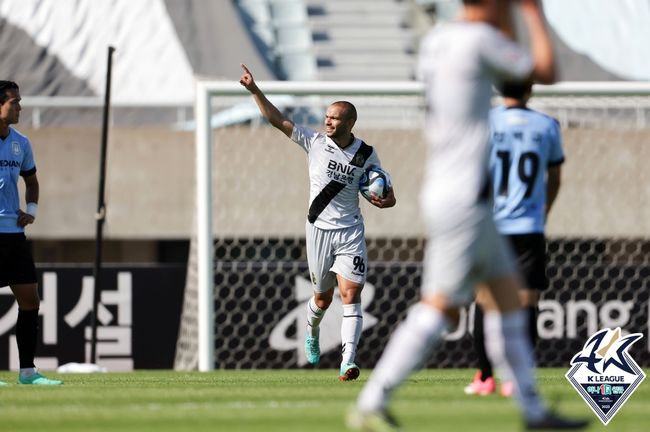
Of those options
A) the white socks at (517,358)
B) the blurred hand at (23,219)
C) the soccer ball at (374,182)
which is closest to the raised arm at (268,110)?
the soccer ball at (374,182)

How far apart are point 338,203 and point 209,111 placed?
3.01 m

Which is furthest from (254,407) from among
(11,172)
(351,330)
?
(11,172)

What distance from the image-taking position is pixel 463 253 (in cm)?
542

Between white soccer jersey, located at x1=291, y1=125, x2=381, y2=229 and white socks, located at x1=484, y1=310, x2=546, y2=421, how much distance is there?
4009 mm

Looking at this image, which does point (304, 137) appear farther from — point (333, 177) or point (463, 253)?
point (463, 253)

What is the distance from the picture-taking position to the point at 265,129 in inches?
808

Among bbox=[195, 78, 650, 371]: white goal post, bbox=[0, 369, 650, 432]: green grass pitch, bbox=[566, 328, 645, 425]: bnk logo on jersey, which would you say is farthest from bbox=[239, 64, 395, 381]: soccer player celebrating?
bbox=[566, 328, 645, 425]: bnk logo on jersey

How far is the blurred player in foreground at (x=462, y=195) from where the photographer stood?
5406 millimetres

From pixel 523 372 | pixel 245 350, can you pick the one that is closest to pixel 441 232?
pixel 523 372

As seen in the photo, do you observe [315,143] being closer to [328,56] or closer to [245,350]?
[245,350]

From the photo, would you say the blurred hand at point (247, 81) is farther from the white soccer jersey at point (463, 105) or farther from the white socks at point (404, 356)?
the white socks at point (404, 356)

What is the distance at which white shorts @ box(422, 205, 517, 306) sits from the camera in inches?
213

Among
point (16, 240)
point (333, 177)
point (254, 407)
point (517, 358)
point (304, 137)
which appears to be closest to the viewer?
point (517, 358)

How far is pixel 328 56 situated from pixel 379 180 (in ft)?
60.0
